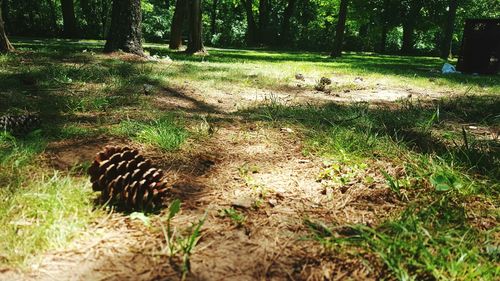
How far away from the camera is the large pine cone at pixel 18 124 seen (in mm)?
2552

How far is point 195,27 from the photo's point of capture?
11758mm

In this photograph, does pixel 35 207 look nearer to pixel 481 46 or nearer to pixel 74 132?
pixel 74 132

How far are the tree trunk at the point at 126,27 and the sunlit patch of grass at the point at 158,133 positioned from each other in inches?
199

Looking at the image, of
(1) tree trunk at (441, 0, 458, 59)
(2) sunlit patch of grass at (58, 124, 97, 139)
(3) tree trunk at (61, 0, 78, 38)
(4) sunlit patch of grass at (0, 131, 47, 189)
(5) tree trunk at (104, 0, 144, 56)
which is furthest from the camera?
(3) tree trunk at (61, 0, 78, 38)

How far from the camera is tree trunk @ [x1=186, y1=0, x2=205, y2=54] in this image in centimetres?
1163

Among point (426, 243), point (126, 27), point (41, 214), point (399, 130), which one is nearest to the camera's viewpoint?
point (426, 243)

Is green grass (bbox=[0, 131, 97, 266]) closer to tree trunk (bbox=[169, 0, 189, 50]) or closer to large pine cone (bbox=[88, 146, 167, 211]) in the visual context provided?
large pine cone (bbox=[88, 146, 167, 211])

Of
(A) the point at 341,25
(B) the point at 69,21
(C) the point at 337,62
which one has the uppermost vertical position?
(B) the point at 69,21

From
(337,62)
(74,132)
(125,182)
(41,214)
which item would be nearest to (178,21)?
(337,62)

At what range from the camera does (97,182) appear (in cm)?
170

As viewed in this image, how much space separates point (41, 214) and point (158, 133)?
4.17 ft

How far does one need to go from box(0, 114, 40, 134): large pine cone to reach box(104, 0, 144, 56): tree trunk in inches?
198

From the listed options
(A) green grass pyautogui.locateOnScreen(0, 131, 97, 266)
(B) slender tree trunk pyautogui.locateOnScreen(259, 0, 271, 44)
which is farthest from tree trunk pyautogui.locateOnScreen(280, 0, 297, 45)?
(A) green grass pyautogui.locateOnScreen(0, 131, 97, 266)

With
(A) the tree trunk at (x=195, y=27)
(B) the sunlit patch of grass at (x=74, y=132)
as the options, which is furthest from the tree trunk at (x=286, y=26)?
(B) the sunlit patch of grass at (x=74, y=132)
